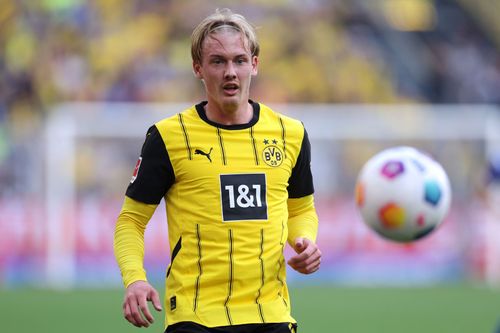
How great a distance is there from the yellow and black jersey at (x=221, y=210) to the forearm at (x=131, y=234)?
5cm

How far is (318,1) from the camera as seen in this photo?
62.3 ft

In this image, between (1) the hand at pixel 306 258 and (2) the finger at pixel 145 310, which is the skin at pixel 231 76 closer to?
(1) the hand at pixel 306 258

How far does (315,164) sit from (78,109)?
12.2 ft

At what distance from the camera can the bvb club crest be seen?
4.37 m

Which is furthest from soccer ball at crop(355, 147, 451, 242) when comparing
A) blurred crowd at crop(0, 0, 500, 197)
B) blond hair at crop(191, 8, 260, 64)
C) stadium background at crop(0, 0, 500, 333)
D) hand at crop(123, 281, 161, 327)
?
blurred crowd at crop(0, 0, 500, 197)

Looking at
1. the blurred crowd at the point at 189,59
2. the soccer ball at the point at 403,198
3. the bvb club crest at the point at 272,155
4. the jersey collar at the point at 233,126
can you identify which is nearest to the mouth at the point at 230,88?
the jersey collar at the point at 233,126

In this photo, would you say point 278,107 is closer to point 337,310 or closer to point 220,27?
point 337,310

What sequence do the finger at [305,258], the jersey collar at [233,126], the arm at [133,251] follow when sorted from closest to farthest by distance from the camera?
1. the arm at [133,251]
2. the finger at [305,258]
3. the jersey collar at [233,126]

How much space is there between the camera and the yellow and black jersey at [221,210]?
13.8 feet

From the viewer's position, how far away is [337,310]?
11.5 meters

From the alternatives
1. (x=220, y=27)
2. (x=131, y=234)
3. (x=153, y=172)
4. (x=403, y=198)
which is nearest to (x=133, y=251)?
(x=131, y=234)

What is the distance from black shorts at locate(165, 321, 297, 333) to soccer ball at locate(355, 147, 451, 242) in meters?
2.18

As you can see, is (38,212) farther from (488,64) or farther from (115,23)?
(488,64)

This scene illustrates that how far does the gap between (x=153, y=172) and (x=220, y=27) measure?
0.65 metres
